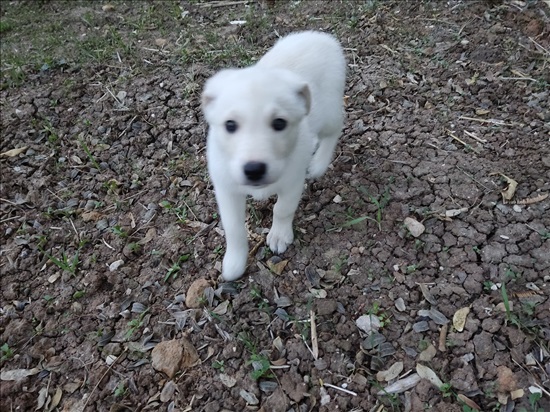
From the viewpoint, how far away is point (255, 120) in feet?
7.91

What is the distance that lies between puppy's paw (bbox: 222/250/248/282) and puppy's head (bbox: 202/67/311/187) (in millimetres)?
815

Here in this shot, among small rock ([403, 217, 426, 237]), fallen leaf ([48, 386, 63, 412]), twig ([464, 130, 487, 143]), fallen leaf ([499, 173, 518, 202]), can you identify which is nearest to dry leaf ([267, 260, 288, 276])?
small rock ([403, 217, 426, 237])

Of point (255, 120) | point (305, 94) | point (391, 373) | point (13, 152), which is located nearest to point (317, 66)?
point (305, 94)

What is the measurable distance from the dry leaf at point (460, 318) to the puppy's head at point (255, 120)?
140cm

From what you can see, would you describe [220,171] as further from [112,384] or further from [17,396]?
[17,396]

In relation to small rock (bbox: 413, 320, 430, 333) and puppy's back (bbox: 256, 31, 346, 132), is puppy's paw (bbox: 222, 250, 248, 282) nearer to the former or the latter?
puppy's back (bbox: 256, 31, 346, 132)

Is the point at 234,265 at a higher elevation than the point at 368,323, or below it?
higher

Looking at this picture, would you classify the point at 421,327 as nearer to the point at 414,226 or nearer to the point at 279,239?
the point at 414,226

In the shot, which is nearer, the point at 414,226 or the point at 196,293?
the point at 196,293

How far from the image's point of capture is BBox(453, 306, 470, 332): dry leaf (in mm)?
2910

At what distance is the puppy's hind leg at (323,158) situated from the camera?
12.3 ft

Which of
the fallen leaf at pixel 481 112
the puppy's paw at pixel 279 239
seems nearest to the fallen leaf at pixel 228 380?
the puppy's paw at pixel 279 239

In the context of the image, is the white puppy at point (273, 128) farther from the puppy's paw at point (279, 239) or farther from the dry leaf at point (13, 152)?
the dry leaf at point (13, 152)

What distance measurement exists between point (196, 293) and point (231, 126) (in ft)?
4.07
